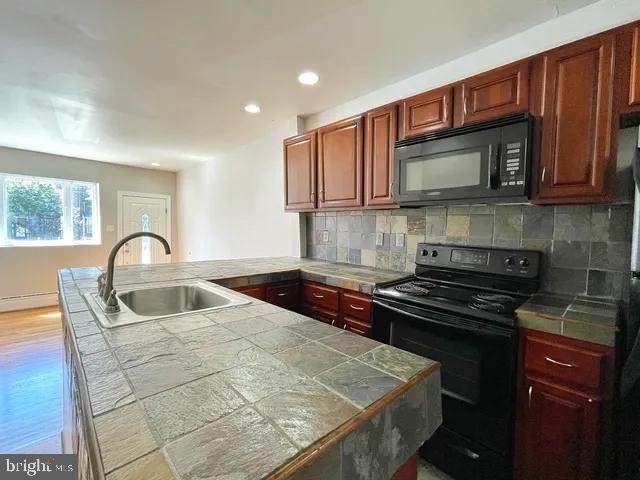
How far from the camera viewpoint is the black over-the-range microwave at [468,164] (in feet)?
4.77

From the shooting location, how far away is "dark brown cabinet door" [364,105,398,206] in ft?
6.84

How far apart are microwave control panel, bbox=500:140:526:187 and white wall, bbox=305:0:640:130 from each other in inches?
27.5

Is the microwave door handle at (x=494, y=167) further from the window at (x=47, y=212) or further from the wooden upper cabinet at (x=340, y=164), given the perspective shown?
the window at (x=47, y=212)

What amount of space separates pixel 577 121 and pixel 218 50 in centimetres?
205

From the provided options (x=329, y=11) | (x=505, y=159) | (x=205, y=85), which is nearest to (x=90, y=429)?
(x=505, y=159)

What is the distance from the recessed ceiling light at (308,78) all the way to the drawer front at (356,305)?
1649mm

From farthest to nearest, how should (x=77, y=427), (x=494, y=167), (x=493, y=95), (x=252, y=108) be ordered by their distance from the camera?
(x=252, y=108), (x=493, y=95), (x=494, y=167), (x=77, y=427)

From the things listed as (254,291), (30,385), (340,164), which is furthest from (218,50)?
(30,385)

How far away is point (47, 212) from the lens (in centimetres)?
480

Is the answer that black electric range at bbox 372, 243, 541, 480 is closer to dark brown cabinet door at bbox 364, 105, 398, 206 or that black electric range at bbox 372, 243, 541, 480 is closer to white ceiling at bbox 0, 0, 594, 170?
dark brown cabinet door at bbox 364, 105, 398, 206

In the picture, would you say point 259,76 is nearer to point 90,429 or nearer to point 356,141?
point 356,141

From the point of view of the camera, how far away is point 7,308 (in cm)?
443

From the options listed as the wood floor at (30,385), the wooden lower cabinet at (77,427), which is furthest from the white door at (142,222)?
the wooden lower cabinet at (77,427)

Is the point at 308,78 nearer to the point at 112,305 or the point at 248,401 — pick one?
the point at 112,305
